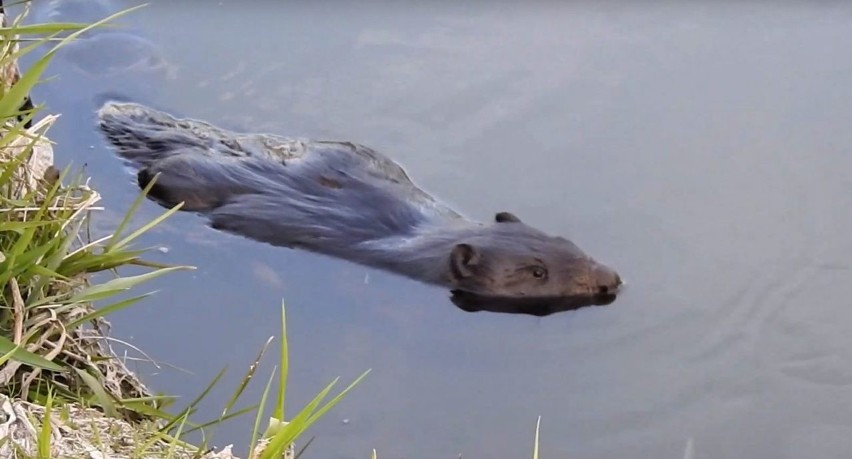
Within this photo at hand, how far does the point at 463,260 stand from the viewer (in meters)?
5.35

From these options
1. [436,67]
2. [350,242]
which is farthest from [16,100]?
[436,67]

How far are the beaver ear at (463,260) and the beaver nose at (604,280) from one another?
1.86ft

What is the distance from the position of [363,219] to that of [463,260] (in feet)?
2.01

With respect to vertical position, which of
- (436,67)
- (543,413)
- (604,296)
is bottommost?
(543,413)

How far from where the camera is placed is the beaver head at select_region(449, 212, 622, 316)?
533 cm

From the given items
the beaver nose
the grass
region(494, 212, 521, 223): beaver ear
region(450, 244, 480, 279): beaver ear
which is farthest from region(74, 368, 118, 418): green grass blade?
region(494, 212, 521, 223): beaver ear

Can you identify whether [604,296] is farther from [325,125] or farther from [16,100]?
[16,100]

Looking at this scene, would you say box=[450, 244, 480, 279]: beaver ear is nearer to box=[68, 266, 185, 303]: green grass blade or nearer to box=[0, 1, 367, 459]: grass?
box=[0, 1, 367, 459]: grass

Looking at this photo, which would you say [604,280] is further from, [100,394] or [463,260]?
[100,394]

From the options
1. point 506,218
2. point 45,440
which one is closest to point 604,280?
point 506,218

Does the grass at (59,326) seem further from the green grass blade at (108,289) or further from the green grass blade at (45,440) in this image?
the green grass blade at (45,440)

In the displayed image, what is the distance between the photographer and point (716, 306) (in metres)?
5.23

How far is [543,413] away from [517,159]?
7.67 feet

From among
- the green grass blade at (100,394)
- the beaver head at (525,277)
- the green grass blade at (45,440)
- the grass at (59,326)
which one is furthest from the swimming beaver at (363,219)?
the green grass blade at (45,440)
